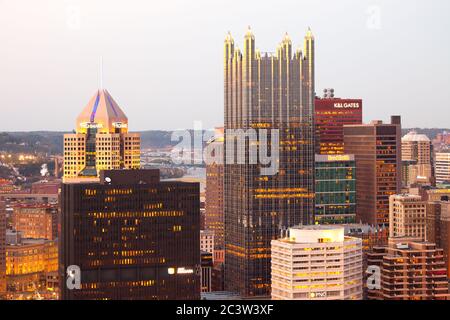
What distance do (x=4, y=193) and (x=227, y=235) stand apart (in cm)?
806

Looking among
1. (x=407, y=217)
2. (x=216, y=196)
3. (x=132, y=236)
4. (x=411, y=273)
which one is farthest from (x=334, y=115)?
(x=132, y=236)

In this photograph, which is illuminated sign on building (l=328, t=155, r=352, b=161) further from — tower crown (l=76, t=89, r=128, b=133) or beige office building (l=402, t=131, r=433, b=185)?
tower crown (l=76, t=89, r=128, b=133)

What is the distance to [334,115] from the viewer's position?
47250mm

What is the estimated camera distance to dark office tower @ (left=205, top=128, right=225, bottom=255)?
116 feet

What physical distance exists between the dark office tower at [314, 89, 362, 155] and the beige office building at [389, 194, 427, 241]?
9.73 m

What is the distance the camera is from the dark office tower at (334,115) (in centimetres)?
4669

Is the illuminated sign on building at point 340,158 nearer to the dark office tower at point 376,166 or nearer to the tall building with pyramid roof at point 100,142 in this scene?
the dark office tower at point 376,166

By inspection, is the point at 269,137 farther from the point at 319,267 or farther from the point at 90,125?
the point at 319,267

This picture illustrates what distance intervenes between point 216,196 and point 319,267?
38.2ft

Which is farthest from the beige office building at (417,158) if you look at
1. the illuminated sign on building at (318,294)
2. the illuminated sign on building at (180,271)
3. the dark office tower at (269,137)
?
the illuminated sign on building at (318,294)

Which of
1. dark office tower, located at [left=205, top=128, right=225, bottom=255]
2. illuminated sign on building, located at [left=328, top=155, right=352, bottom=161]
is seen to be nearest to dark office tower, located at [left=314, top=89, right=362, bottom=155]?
illuminated sign on building, located at [left=328, top=155, right=352, bottom=161]

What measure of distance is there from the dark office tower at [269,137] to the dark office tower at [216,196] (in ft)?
1.95

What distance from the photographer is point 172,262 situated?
1056 inches
